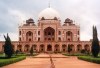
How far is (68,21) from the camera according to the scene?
78375 millimetres

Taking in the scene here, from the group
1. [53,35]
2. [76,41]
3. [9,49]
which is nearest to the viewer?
[9,49]

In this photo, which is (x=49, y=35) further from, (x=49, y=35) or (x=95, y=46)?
(x=95, y=46)

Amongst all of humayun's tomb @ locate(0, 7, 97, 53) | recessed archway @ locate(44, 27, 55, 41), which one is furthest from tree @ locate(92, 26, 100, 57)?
recessed archway @ locate(44, 27, 55, 41)

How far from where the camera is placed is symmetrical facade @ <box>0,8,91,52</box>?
7206 cm

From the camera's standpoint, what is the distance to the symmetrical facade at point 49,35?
72062mm

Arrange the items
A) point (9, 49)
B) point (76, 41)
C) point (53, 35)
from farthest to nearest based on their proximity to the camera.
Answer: point (53, 35) < point (76, 41) < point (9, 49)

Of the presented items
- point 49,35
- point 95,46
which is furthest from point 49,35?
point 95,46

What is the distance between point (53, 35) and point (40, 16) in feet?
19.1

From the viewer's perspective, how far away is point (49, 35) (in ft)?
253

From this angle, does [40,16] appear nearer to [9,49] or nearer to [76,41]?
[76,41]

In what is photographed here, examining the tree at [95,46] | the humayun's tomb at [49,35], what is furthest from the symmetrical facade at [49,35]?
the tree at [95,46]

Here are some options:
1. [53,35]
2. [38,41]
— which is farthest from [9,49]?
[53,35]

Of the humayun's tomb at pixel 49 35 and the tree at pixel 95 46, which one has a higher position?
the humayun's tomb at pixel 49 35

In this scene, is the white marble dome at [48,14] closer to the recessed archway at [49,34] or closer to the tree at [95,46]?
the recessed archway at [49,34]
